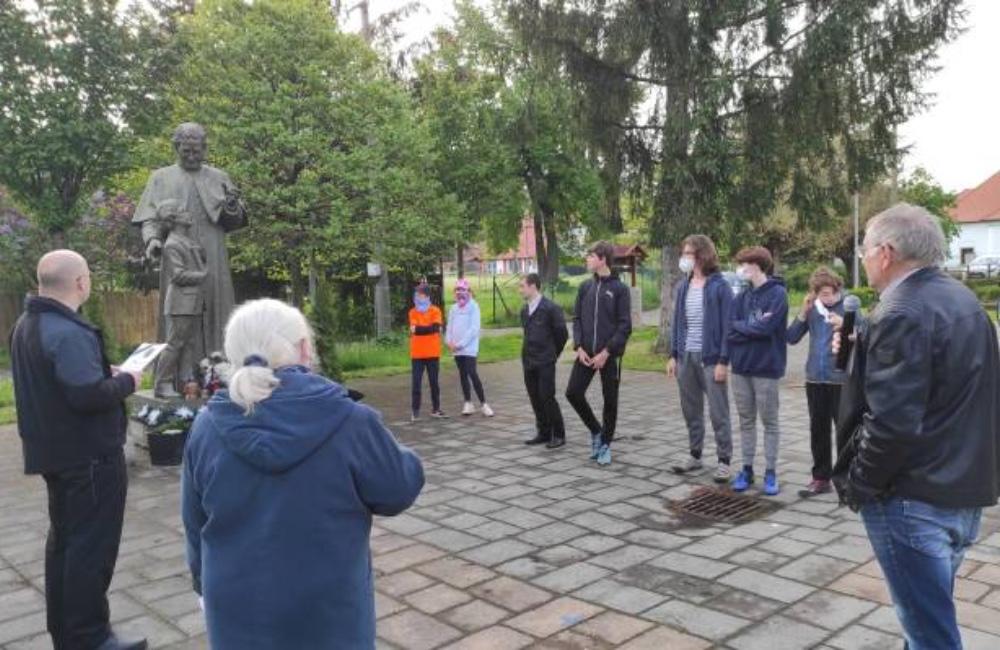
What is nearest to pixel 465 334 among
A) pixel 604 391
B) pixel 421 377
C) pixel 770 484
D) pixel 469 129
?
pixel 421 377

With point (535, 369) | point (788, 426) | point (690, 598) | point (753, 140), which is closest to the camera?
point (690, 598)

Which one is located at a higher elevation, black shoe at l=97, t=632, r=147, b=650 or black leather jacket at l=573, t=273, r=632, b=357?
black leather jacket at l=573, t=273, r=632, b=357

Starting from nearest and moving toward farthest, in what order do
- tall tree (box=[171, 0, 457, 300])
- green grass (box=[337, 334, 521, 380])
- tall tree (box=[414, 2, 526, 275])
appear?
tall tree (box=[171, 0, 457, 300])
green grass (box=[337, 334, 521, 380])
tall tree (box=[414, 2, 526, 275])

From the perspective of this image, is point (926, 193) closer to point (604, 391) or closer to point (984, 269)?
point (984, 269)

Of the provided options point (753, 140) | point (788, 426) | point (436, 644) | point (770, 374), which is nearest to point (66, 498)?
point (436, 644)

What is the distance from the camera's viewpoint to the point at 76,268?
350 cm

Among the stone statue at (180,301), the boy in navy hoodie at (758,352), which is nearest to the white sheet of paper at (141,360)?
the stone statue at (180,301)

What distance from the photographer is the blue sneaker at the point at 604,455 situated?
6.87 meters

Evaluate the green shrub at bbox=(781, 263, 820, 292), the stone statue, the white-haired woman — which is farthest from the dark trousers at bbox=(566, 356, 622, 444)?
the green shrub at bbox=(781, 263, 820, 292)

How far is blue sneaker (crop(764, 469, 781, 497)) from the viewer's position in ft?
19.0

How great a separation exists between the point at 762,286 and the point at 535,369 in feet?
8.64

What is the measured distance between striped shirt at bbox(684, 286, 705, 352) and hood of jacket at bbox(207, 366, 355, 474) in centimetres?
471

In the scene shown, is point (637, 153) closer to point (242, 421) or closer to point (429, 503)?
point (429, 503)

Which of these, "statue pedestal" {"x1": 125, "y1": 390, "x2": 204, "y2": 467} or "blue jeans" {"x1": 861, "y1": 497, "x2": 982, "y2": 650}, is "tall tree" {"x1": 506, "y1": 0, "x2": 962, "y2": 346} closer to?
"statue pedestal" {"x1": 125, "y1": 390, "x2": 204, "y2": 467}
